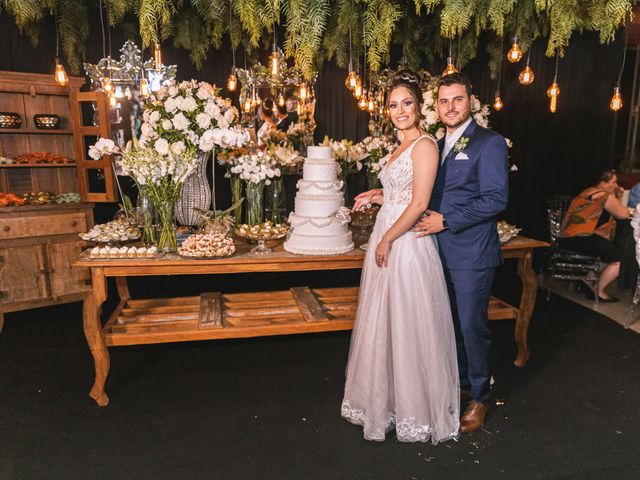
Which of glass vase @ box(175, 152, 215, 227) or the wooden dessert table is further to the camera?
glass vase @ box(175, 152, 215, 227)

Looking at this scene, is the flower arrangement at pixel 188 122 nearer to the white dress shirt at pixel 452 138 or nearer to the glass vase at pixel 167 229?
the glass vase at pixel 167 229

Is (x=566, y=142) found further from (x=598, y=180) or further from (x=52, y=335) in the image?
(x=52, y=335)

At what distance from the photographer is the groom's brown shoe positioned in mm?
2734

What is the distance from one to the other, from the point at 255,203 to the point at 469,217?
163cm

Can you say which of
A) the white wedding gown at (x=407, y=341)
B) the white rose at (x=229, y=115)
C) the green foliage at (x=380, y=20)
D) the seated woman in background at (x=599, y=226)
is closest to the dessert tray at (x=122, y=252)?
the white rose at (x=229, y=115)

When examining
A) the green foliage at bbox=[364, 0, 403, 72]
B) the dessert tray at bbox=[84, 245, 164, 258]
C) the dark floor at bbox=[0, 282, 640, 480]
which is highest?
the green foliage at bbox=[364, 0, 403, 72]

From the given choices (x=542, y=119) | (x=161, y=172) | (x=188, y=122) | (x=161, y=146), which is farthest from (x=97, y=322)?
(x=542, y=119)

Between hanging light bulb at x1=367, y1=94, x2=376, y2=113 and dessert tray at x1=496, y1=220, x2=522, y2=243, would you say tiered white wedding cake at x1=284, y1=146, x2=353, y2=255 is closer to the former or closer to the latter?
dessert tray at x1=496, y1=220, x2=522, y2=243

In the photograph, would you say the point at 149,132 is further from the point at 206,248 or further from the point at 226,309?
the point at 226,309

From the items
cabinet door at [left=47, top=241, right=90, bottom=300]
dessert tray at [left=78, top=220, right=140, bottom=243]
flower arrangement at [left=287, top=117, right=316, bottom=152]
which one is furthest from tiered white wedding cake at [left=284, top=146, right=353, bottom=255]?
cabinet door at [left=47, top=241, right=90, bottom=300]

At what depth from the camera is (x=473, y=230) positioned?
264cm

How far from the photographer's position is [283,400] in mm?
3109

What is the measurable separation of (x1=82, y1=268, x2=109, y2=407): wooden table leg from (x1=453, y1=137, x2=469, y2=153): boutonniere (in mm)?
2147

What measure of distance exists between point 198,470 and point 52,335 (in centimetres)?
247
